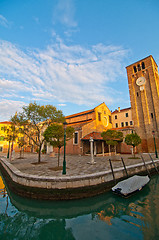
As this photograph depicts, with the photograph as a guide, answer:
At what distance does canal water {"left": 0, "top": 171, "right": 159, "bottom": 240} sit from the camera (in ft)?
13.5

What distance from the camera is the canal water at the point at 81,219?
4109 mm

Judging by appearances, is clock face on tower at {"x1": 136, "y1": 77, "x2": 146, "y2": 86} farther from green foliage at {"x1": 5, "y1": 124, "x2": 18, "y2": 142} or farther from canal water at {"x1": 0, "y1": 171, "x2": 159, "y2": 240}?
green foliage at {"x1": 5, "y1": 124, "x2": 18, "y2": 142}

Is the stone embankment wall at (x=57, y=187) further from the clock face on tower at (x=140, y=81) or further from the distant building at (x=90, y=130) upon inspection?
A: the clock face on tower at (x=140, y=81)

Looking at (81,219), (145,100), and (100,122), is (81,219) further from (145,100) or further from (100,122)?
(145,100)

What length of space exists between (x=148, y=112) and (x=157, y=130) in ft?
15.9

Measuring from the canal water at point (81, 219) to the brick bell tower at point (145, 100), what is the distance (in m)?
23.5

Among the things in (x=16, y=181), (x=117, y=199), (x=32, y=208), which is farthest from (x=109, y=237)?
(x=16, y=181)

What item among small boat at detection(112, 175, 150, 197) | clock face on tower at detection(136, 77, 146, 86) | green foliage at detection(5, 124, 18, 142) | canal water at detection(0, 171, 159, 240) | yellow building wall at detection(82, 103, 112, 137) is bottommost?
canal water at detection(0, 171, 159, 240)

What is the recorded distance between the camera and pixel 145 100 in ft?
96.9

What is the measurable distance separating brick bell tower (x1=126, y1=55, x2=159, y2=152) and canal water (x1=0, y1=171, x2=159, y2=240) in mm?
23522

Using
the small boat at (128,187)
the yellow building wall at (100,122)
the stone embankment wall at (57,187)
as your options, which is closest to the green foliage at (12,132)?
the stone embankment wall at (57,187)

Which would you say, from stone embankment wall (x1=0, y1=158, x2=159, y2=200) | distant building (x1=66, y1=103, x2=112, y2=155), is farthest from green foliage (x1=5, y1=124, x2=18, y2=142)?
distant building (x1=66, y1=103, x2=112, y2=155)

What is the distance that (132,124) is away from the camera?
32.3 m

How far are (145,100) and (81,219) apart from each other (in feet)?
102
